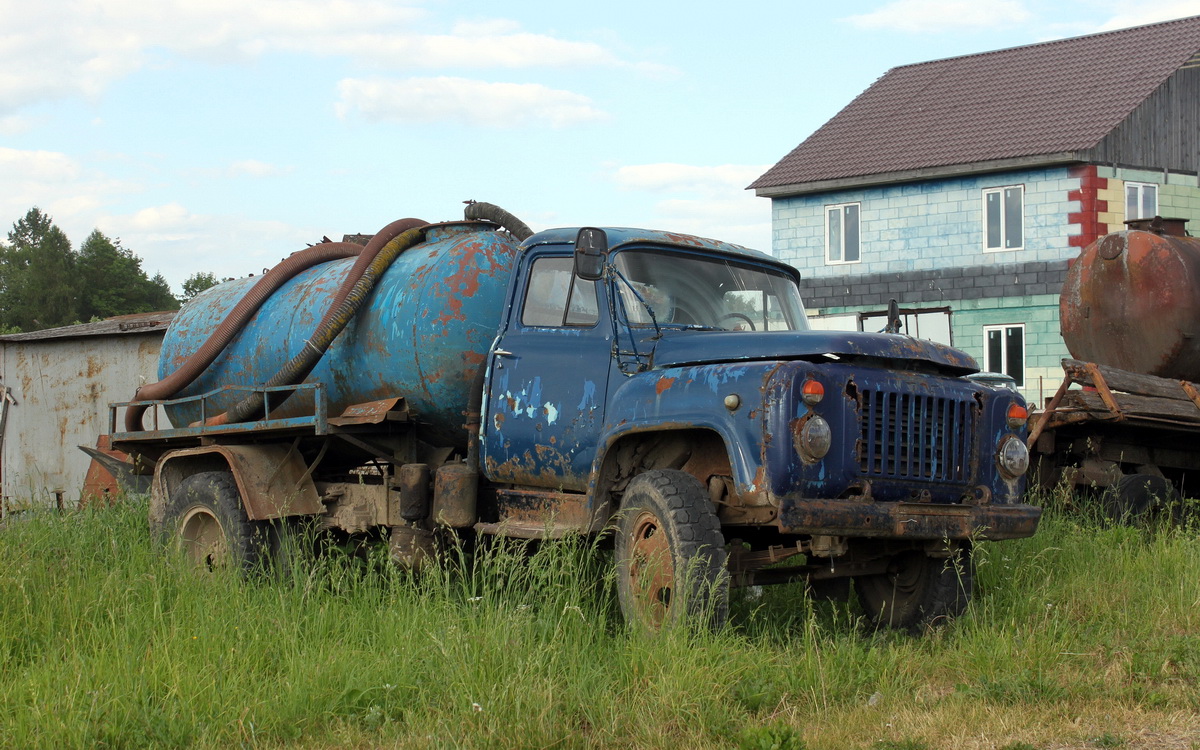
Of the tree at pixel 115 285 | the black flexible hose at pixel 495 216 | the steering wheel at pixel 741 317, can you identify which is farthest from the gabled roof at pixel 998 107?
the tree at pixel 115 285

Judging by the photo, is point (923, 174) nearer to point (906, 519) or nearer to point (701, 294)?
point (701, 294)

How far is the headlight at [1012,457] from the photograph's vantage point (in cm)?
621

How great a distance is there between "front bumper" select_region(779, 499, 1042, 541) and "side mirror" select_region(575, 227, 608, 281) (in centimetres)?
168

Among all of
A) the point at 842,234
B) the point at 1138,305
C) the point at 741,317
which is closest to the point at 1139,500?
the point at 1138,305

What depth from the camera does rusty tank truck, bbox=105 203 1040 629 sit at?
5.65m

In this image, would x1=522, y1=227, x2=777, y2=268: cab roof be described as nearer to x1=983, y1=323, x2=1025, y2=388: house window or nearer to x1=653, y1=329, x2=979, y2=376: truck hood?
x1=653, y1=329, x2=979, y2=376: truck hood

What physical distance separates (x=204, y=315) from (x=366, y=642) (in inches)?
166

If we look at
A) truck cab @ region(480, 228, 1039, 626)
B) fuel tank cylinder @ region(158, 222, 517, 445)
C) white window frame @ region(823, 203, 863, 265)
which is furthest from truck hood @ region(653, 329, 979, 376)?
white window frame @ region(823, 203, 863, 265)

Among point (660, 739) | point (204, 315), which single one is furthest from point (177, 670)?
point (204, 315)

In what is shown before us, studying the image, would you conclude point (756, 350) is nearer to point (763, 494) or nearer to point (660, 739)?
point (763, 494)

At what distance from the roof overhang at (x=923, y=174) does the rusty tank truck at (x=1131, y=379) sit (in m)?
10.7

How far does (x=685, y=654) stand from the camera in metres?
5.19

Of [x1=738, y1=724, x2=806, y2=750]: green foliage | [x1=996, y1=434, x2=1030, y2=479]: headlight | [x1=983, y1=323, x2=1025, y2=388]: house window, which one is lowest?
[x1=738, y1=724, x2=806, y2=750]: green foliage

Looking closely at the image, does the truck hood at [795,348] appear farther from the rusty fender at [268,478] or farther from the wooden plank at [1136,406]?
the wooden plank at [1136,406]
